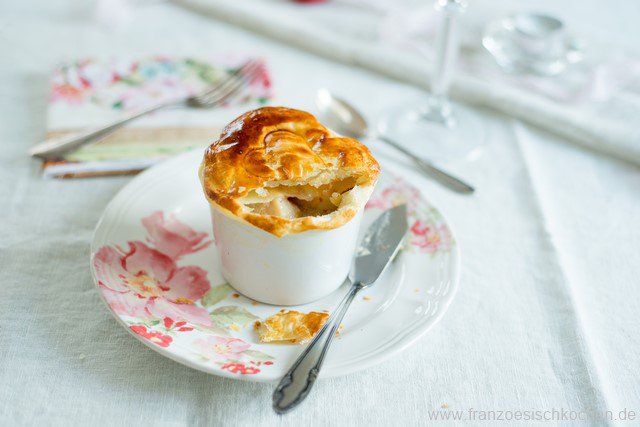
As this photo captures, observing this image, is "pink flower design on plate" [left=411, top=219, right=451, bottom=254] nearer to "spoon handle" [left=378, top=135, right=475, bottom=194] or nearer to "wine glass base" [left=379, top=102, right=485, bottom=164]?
"spoon handle" [left=378, top=135, right=475, bottom=194]

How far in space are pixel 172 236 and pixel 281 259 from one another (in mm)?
287

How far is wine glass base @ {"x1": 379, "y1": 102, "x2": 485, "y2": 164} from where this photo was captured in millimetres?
1656

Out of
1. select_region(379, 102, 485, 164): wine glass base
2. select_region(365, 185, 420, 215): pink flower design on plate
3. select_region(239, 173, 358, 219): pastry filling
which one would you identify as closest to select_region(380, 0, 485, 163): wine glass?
select_region(379, 102, 485, 164): wine glass base

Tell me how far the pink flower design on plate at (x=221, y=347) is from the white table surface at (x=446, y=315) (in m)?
0.06

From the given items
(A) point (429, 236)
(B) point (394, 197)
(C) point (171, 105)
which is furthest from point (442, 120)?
(C) point (171, 105)

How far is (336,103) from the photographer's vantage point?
1728 millimetres

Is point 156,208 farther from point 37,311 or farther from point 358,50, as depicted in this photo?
point 358,50

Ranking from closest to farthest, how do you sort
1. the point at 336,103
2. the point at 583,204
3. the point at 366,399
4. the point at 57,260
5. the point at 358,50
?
1. the point at 366,399
2. the point at 57,260
3. the point at 583,204
4. the point at 336,103
5. the point at 358,50

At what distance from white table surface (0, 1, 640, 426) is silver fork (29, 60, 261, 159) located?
0.22ft

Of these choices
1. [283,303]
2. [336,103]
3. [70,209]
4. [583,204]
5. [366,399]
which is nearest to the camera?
[366,399]

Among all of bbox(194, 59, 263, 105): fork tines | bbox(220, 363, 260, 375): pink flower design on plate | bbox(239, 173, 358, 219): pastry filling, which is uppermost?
bbox(239, 173, 358, 219): pastry filling

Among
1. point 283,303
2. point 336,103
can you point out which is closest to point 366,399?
point 283,303

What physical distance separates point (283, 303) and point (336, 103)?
2.40 ft

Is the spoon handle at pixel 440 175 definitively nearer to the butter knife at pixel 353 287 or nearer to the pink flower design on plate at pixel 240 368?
the butter knife at pixel 353 287
